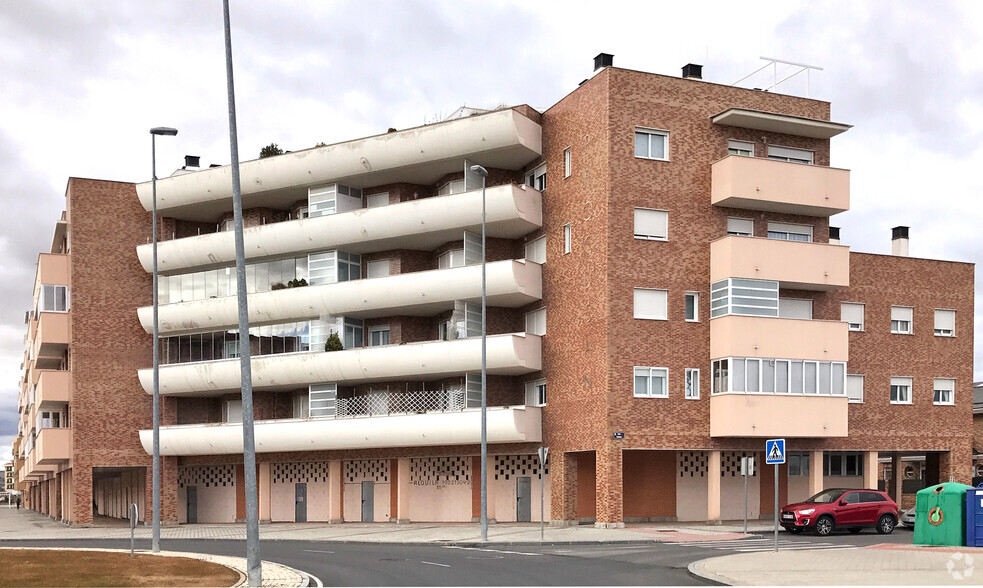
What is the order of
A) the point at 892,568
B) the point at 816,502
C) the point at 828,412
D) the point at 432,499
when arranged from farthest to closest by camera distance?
the point at 432,499 < the point at 828,412 < the point at 816,502 < the point at 892,568

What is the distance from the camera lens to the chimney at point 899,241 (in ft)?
169

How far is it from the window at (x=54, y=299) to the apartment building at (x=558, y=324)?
2081 millimetres

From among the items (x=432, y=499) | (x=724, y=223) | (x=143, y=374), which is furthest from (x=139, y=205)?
(x=724, y=223)

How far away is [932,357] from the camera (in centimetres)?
4709

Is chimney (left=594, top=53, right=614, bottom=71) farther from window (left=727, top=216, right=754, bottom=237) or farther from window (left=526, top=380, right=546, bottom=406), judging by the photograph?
window (left=526, top=380, right=546, bottom=406)

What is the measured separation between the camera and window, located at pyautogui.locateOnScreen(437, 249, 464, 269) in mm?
46375

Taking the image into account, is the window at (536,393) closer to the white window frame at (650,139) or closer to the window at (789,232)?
the white window frame at (650,139)

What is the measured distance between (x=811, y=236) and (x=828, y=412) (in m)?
7.32

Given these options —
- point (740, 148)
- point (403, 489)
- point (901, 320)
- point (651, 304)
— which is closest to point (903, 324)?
point (901, 320)

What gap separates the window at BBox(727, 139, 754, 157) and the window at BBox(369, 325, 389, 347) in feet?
54.9

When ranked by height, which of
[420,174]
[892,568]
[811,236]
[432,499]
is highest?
[420,174]

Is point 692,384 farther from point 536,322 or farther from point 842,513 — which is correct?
point 842,513

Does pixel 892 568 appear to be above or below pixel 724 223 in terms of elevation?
below

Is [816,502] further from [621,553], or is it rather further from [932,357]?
[932,357]
